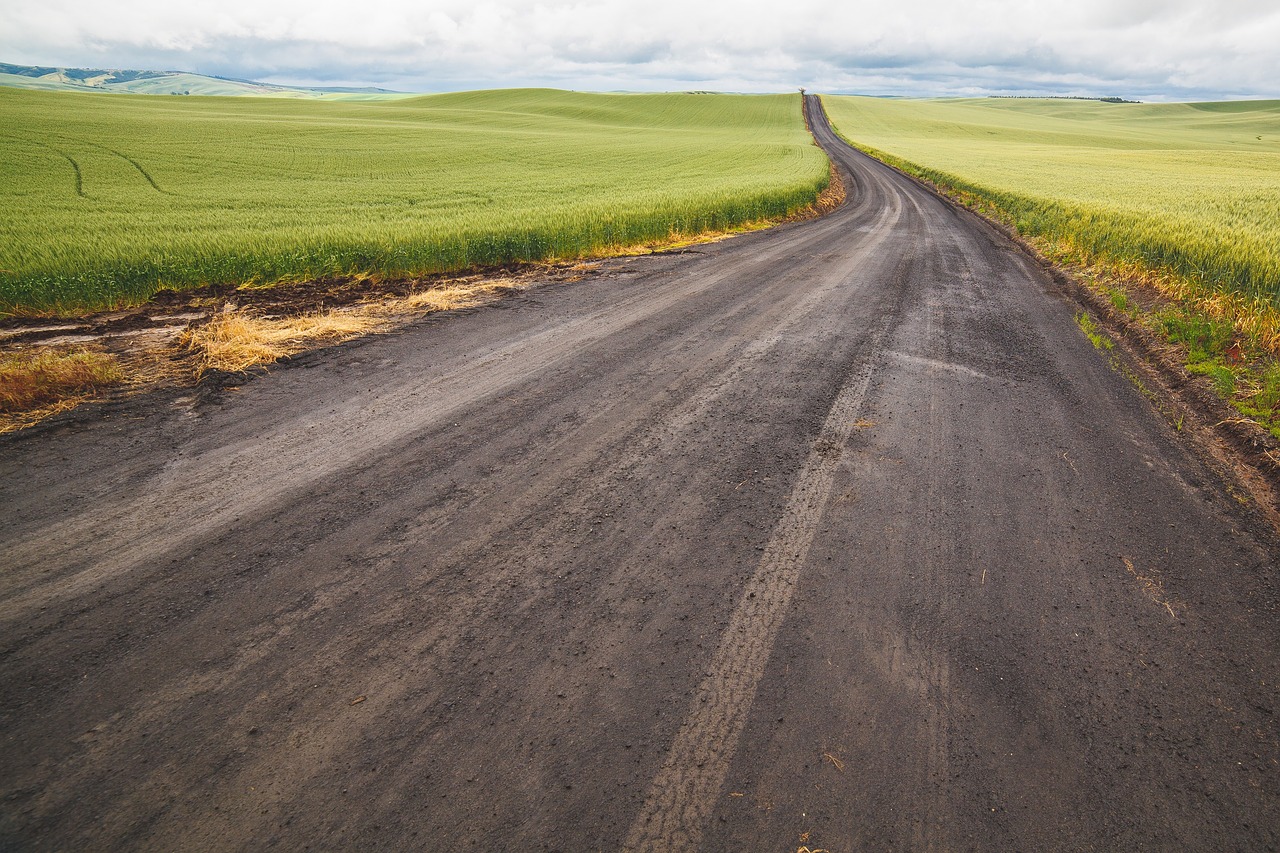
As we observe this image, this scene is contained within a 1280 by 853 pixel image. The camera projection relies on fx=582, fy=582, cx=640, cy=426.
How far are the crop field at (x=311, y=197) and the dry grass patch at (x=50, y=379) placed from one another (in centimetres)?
351

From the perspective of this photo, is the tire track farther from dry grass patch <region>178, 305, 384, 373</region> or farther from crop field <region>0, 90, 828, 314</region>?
crop field <region>0, 90, 828, 314</region>

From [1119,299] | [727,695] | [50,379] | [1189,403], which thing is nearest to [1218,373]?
[1189,403]

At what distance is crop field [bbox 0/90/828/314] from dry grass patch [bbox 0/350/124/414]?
3510 mm

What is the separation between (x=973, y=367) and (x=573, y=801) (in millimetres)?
6158

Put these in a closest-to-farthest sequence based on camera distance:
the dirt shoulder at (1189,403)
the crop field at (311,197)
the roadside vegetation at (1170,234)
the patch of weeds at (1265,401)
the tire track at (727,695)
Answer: the tire track at (727,695) → the dirt shoulder at (1189,403) → the patch of weeds at (1265,401) → the roadside vegetation at (1170,234) → the crop field at (311,197)

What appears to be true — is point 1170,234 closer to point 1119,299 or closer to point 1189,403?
point 1119,299

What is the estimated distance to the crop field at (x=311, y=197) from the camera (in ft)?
29.6

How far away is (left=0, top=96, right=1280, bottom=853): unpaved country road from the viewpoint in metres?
2.16

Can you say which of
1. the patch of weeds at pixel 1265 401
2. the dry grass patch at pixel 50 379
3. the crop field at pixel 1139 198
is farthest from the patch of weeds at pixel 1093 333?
the dry grass patch at pixel 50 379

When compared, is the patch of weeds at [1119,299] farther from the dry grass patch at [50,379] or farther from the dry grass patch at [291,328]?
the dry grass patch at [50,379]

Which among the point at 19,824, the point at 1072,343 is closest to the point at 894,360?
the point at 1072,343

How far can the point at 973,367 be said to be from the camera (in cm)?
644

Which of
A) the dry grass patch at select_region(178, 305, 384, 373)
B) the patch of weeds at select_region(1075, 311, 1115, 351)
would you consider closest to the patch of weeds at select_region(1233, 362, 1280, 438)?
the patch of weeds at select_region(1075, 311, 1115, 351)

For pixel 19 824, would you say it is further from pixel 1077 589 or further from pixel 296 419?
pixel 1077 589
